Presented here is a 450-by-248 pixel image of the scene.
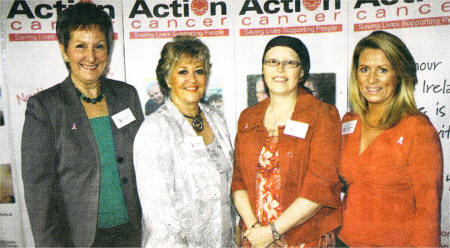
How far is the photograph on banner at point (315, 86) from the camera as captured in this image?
1.67 m

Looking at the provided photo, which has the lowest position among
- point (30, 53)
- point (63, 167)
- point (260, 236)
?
point (260, 236)

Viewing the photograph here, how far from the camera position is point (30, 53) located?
175 cm

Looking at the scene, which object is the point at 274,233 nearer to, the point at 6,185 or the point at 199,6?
the point at 199,6

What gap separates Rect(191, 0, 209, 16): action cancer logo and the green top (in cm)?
79

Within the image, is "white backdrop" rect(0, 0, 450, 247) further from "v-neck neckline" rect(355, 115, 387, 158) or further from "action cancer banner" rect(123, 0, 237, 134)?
"v-neck neckline" rect(355, 115, 387, 158)

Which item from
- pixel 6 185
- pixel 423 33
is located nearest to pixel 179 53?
pixel 423 33

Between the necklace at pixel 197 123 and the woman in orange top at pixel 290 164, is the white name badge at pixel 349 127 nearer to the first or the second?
the woman in orange top at pixel 290 164

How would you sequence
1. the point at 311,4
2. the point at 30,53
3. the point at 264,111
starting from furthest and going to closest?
the point at 30,53
the point at 311,4
the point at 264,111

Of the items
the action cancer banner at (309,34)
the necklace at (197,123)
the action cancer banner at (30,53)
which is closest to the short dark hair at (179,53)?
the necklace at (197,123)

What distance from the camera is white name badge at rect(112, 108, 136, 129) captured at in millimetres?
1550

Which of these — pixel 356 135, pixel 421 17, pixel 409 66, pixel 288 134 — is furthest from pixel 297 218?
pixel 421 17

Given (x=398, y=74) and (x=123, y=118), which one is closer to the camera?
(x=398, y=74)

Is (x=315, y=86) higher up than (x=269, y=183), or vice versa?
(x=315, y=86)

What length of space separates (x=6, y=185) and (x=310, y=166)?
1.85 meters
